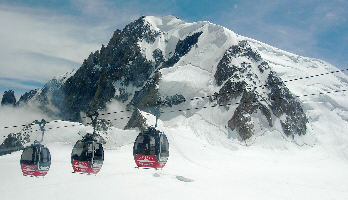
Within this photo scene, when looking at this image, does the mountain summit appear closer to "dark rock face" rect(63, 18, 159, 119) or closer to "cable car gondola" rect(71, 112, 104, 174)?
"dark rock face" rect(63, 18, 159, 119)

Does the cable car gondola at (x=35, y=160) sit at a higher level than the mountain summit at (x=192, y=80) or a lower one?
lower

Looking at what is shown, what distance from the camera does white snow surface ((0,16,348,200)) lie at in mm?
42406

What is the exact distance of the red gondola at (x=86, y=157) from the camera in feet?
89.8

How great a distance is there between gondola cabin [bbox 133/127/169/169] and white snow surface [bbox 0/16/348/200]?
1177 centimetres

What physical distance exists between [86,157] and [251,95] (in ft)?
230

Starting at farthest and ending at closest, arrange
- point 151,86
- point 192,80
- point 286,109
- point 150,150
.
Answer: point 151,86
point 192,80
point 286,109
point 150,150

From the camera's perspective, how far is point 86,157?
89.7ft

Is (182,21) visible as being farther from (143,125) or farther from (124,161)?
(124,161)

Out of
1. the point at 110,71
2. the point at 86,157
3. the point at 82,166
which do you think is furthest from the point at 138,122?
the point at 110,71

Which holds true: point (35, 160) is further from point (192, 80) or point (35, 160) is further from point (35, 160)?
point (192, 80)

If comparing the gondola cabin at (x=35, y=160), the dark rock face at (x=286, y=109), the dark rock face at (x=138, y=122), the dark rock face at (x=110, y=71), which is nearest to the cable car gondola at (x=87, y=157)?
the gondola cabin at (x=35, y=160)

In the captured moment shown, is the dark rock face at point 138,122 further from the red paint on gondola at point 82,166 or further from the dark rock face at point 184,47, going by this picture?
the dark rock face at point 184,47

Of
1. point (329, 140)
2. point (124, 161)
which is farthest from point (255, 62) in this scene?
point (124, 161)

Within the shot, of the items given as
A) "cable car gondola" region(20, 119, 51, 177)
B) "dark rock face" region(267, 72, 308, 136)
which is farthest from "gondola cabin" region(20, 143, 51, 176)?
Result: "dark rock face" region(267, 72, 308, 136)
